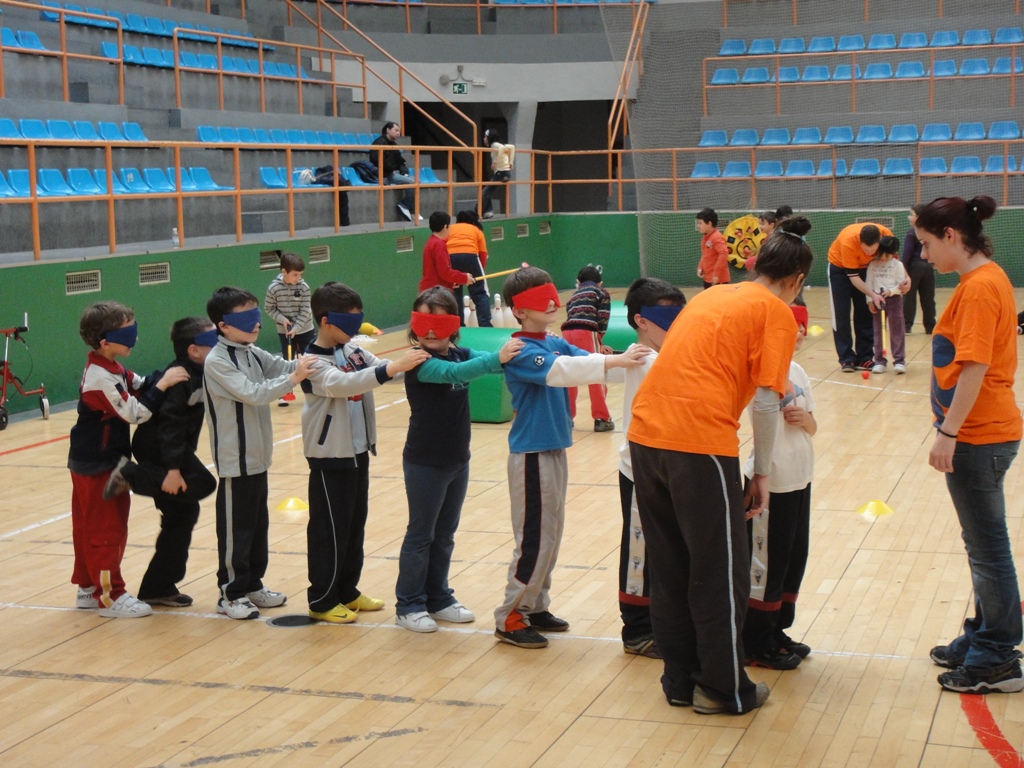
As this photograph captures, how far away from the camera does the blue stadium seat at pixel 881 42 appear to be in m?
23.8

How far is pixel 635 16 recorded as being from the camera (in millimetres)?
23547

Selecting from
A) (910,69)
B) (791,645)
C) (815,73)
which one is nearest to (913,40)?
(910,69)

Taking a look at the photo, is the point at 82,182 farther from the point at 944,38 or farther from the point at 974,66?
the point at 944,38

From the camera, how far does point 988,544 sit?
463cm

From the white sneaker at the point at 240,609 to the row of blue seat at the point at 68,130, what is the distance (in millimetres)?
9063

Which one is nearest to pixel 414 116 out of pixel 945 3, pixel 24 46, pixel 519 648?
pixel 945 3

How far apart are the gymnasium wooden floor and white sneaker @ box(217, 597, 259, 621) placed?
0.06m

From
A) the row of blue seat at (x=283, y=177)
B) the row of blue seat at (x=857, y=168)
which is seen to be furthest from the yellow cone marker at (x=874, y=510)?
the row of blue seat at (x=857, y=168)

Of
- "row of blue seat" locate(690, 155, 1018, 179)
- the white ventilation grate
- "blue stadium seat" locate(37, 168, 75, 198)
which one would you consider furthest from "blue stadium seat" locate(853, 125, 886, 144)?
the white ventilation grate

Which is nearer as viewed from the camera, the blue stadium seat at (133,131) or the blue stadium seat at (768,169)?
the blue stadium seat at (133,131)

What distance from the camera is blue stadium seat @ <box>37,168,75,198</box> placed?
1335 cm

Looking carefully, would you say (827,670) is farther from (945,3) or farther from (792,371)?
(945,3)

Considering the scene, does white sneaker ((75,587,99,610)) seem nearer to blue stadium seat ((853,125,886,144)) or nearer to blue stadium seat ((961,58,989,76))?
blue stadium seat ((853,125,886,144))

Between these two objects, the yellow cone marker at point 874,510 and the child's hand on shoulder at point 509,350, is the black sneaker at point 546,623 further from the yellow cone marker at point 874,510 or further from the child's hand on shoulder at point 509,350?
the yellow cone marker at point 874,510
